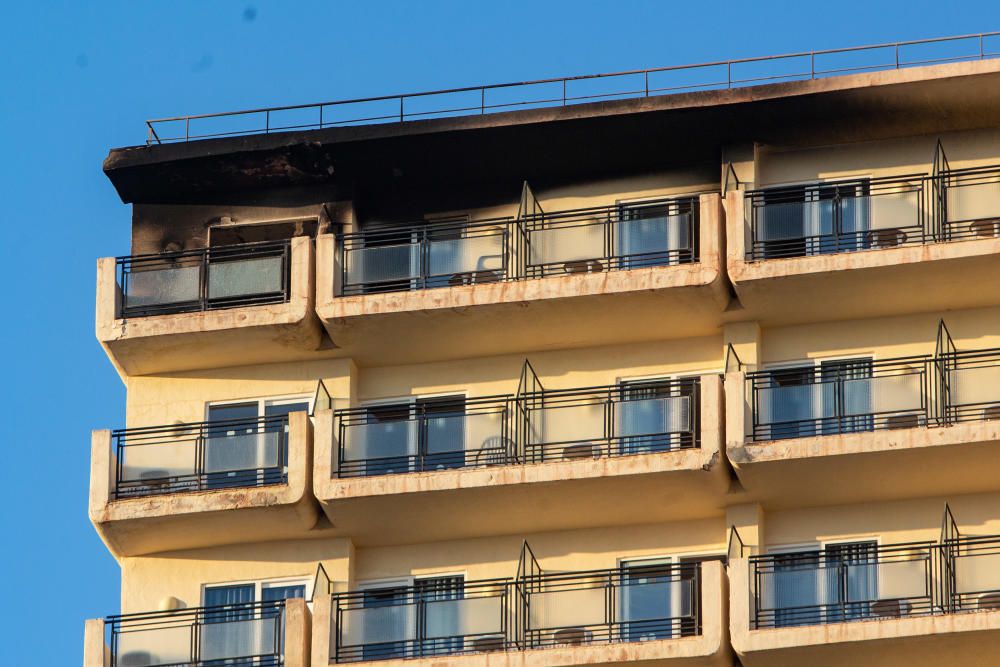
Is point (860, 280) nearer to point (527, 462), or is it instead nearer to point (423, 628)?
point (527, 462)

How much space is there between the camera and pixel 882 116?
48.6 m

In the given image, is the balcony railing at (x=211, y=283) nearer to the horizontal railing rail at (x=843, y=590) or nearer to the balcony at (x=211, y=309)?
the balcony at (x=211, y=309)

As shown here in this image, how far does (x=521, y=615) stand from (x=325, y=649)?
3006mm

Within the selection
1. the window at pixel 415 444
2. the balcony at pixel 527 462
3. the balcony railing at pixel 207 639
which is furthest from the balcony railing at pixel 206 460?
the balcony railing at pixel 207 639

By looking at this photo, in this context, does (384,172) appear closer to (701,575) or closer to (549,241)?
(549,241)

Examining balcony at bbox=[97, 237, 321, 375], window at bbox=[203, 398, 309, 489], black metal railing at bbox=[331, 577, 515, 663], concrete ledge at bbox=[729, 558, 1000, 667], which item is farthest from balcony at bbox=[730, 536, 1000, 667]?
balcony at bbox=[97, 237, 321, 375]

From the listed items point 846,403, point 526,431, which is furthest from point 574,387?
point 846,403

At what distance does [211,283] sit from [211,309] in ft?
1.75

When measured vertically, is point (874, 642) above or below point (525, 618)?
below

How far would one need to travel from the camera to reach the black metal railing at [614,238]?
48156mm

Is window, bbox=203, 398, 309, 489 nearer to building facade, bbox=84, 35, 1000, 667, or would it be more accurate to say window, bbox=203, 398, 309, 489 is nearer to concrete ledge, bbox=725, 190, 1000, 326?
building facade, bbox=84, 35, 1000, 667

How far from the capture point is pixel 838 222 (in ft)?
157

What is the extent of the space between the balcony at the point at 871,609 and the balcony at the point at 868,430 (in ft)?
4.13

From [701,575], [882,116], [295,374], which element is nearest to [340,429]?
[295,374]
